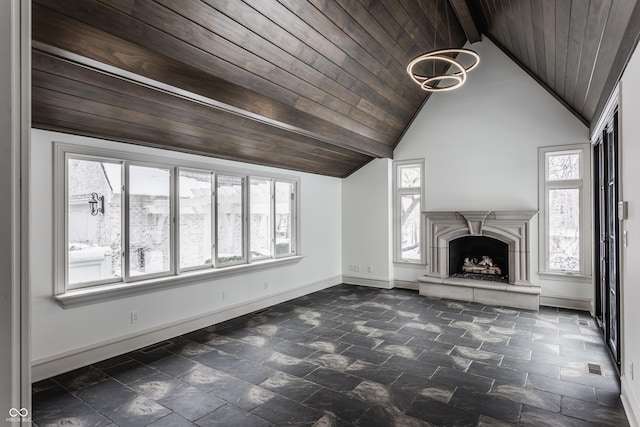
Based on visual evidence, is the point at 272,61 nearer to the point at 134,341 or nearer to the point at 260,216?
the point at 260,216

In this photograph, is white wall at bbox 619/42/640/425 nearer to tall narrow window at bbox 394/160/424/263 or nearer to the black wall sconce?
tall narrow window at bbox 394/160/424/263

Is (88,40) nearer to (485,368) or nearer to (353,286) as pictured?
(485,368)

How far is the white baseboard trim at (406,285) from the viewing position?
278 inches

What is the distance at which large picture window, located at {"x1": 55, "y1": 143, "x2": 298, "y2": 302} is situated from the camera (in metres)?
3.68

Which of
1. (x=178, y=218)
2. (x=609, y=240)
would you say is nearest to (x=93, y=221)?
(x=178, y=218)

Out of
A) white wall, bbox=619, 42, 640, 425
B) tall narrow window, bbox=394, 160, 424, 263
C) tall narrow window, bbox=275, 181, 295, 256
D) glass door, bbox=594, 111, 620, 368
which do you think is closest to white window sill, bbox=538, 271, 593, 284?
glass door, bbox=594, 111, 620, 368

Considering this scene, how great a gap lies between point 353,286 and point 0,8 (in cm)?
718

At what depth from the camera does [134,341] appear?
4.08 metres

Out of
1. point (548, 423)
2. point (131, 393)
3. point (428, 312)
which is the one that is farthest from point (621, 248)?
point (131, 393)

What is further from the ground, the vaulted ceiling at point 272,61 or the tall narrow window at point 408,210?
the vaulted ceiling at point 272,61

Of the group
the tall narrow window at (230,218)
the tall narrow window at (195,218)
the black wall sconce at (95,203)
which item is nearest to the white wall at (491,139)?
the tall narrow window at (230,218)

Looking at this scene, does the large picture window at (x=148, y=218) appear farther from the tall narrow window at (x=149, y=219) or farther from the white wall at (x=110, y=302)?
the white wall at (x=110, y=302)

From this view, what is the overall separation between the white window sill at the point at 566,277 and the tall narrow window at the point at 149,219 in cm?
569

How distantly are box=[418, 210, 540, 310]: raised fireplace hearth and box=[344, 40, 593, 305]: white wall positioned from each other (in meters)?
0.22
